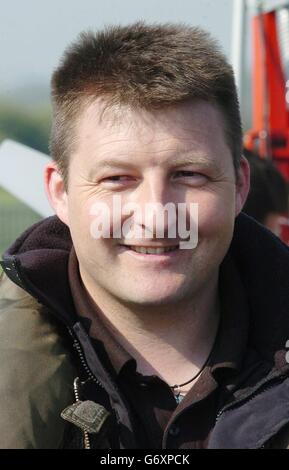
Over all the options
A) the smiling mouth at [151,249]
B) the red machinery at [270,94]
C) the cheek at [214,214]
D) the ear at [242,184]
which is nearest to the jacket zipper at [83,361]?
the smiling mouth at [151,249]

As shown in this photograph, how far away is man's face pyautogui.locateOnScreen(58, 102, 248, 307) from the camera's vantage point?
1.76 metres

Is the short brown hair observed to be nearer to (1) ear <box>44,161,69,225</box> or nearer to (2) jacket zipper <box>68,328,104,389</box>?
(1) ear <box>44,161,69,225</box>

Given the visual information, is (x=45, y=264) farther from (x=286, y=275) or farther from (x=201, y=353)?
(x=286, y=275)

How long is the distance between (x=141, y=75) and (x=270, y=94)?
13.9ft

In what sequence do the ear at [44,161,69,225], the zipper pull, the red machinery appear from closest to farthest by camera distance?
1. the zipper pull
2. the ear at [44,161,69,225]
3. the red machinery

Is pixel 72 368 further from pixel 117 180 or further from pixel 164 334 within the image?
pixel 117 180

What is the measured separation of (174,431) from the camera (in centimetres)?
180

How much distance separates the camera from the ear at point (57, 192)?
1.98 m

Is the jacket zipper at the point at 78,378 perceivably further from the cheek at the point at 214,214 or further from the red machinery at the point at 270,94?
the red machinery at the point at 270,94

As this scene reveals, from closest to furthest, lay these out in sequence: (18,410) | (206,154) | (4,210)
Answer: (18,410)
(206,154)
(4,210)

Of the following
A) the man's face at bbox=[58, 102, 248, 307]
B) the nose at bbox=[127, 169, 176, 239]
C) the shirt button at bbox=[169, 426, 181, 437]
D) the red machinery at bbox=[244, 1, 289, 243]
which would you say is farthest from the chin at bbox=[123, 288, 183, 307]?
the red machinery at bbox=[244, 1, 289, 243]

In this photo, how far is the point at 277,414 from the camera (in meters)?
1.81
